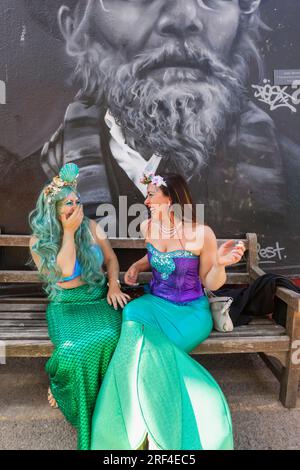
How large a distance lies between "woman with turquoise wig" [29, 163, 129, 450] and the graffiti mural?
0.88 m

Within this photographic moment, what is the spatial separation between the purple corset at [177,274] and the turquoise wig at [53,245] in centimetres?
41

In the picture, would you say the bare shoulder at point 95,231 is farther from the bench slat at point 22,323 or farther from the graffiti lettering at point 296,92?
the graffiti lettering at point 296,92

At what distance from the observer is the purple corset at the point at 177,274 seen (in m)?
2.70

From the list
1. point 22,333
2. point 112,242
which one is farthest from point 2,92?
point 22,333

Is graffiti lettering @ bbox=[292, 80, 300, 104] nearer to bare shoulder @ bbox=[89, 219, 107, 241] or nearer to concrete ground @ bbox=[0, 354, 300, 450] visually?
bare shoulder @ bbox=[89, 219, 107, 241]

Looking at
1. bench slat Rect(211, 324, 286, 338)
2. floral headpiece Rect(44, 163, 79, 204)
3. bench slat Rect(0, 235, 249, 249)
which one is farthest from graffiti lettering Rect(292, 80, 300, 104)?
floral headpiece Rect(44, 163, 79, 204)

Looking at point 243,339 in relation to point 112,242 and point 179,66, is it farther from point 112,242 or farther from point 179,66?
point 179,66

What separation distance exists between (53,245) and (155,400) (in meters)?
1.17

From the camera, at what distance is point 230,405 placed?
2758 mm

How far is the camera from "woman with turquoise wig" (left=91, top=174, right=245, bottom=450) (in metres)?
2.05

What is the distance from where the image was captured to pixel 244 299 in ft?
9.89
